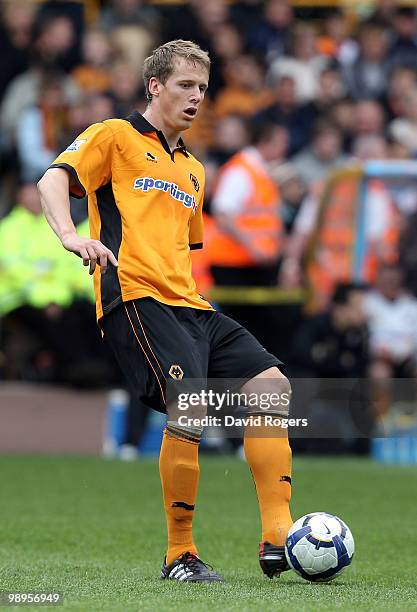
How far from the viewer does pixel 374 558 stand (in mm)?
Answer: 6543

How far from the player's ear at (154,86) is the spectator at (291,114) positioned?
9823 mm

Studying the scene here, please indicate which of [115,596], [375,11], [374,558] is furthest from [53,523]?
[375,11]

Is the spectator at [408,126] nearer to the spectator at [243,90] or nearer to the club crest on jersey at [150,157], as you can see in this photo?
the spectator at [243,90]

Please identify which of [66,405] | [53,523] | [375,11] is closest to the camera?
[53,523]

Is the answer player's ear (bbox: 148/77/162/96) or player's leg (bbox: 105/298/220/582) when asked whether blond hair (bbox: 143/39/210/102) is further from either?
player's leg (bbox: 105/298/220/582)

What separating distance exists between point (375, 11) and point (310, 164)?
3.19 meters

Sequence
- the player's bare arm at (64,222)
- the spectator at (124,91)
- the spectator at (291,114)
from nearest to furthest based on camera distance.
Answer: the player's bare arm at (64,222) < the spectator at (124,91) < the spectator at (291,114)

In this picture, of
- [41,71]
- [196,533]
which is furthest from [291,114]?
[196,533]

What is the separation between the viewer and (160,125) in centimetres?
586

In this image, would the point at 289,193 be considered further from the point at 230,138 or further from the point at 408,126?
the point at 408,126

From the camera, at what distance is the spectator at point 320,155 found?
49.9 ft

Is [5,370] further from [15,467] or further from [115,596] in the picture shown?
A: [115,596]

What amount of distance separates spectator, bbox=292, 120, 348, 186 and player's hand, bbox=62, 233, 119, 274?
10158 mm

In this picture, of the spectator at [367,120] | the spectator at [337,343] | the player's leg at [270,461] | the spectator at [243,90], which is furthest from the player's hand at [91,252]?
the spectator at [367,120]
